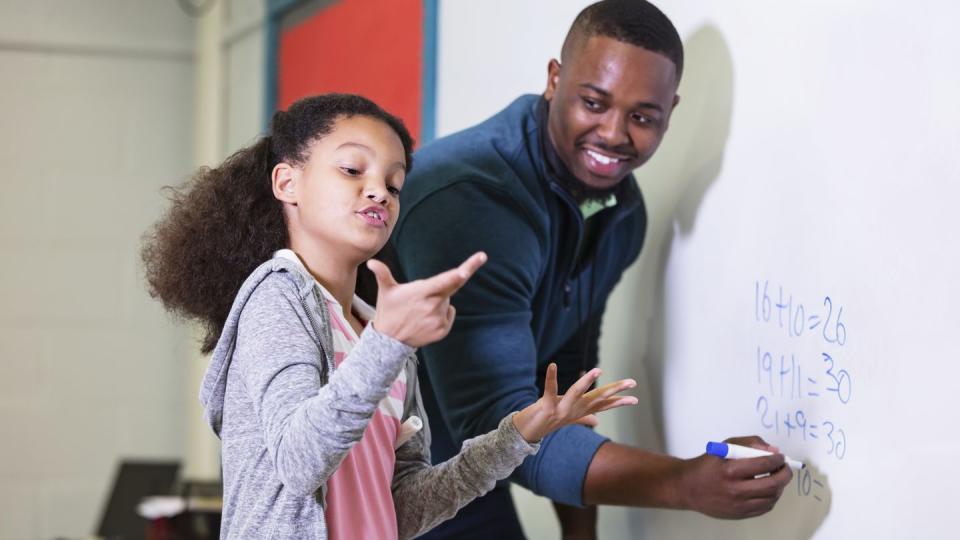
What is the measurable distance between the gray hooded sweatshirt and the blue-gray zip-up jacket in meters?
0.21

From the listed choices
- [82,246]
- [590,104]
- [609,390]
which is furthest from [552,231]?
[82,246]

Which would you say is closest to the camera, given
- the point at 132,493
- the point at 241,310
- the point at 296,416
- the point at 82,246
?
the point at 296,416

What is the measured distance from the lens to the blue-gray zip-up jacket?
4.23 ft

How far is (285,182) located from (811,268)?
56 centimetres

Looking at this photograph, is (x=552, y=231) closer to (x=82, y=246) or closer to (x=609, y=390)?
(x=609, y=390)

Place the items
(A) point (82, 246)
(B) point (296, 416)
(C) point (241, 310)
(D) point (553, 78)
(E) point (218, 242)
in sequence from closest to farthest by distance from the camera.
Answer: (B) point (296, 416), (C) point (241, 310), (E) point (218, 242), (D) point (553, 78), (A) point (82, 246)

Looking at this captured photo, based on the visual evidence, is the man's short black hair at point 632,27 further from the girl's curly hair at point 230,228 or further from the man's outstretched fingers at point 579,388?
the man's outstretched fingers at point 579,388

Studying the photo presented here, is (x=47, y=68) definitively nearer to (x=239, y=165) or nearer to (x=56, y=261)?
(x=56, y=261)

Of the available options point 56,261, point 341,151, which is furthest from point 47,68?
point 341,151

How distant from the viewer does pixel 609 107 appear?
129 cm

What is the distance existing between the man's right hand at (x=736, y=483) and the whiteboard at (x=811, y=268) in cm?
7

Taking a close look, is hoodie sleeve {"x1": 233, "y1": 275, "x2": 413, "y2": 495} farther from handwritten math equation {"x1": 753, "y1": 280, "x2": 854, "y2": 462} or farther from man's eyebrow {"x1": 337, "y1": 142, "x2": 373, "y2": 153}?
handwritten math equation {"x1": 753, "y1": 280, "x2": 854, "y2": 462}

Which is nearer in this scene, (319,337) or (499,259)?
(319,337)

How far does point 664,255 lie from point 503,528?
419mm
